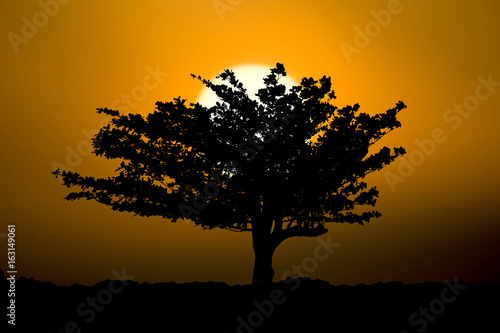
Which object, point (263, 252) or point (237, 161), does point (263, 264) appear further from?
point (237, 161)

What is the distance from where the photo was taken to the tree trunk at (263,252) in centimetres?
2241

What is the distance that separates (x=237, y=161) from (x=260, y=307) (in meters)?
9.55

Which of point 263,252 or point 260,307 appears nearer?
point 260,307

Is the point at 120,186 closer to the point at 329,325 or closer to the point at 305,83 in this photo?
the point at 305,83

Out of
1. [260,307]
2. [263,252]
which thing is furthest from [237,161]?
[260,307]

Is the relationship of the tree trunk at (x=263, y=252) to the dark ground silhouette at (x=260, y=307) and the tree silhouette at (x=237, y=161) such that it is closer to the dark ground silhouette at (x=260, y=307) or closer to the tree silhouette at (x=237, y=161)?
the tree silhouette at (x=237, y=161)

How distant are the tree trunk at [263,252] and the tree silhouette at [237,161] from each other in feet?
0.16

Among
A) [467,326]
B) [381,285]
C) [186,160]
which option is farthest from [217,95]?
[467,326]

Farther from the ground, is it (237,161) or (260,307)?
(237,161)

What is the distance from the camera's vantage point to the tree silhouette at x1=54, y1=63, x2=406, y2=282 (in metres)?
21.4

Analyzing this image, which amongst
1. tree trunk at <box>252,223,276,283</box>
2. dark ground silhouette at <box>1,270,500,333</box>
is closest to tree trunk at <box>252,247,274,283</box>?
tree trunk at <box>252,223,276,283</box>

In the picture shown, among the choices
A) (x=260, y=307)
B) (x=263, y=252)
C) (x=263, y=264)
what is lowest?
(x=260, y=307)

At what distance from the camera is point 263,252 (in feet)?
73.9

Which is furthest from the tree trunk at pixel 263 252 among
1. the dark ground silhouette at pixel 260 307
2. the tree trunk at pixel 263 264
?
the dark ground silhouette at pixel 260 307
